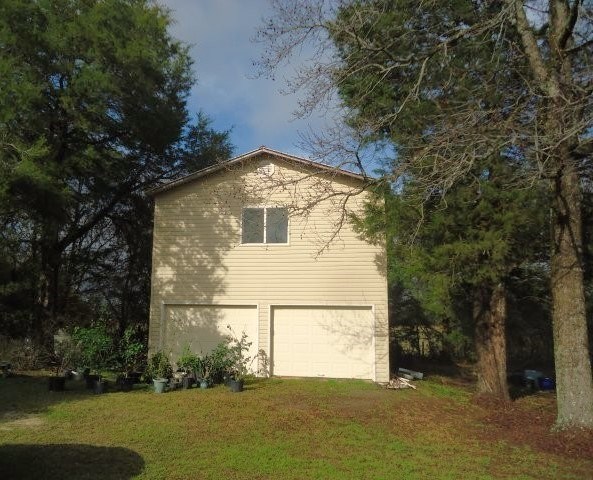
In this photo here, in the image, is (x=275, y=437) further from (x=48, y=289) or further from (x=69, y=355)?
(x=48, y=289)

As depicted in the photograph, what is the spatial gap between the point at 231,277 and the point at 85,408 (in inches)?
220

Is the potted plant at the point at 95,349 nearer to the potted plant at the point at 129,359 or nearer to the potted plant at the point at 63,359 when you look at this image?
the potted plant at the point at 63,359

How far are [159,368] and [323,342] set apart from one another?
13.9 ft

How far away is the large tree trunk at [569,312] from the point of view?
7.97 metres

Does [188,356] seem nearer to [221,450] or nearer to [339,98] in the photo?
[221,450]

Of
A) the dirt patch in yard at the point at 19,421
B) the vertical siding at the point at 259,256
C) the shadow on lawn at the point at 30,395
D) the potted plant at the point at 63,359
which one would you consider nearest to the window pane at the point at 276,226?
the vertical siding at the point at 259,256

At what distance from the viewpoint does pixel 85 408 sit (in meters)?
9.40

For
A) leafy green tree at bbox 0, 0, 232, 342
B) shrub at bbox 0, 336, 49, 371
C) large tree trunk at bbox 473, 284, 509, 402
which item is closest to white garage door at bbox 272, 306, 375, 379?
large tree trunk at bbox 473, 284, 509, 402

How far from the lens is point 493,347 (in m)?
11.2

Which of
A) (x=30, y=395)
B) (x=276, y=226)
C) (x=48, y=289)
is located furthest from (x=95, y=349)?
(x=48, y=289)

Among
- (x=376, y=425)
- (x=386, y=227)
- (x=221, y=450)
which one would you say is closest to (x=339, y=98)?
(x=386, y=227)

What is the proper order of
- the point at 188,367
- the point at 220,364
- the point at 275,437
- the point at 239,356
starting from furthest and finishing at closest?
the point at 239,356 < the point at 220,364 < the point at 188,367 < the point at 275,437

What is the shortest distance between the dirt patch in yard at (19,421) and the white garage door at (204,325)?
535 cm

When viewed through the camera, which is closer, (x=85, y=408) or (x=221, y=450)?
(x=221, y=450)
